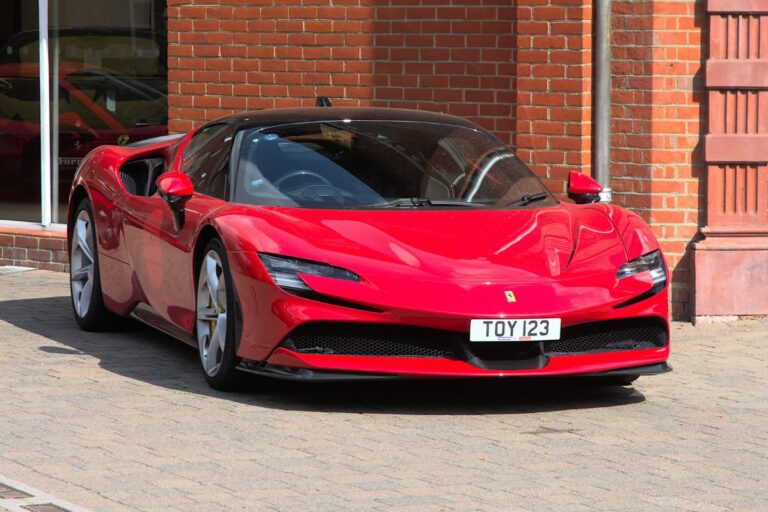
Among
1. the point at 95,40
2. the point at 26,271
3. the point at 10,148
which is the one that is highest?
the point at 95,40

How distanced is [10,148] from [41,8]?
4.04ft

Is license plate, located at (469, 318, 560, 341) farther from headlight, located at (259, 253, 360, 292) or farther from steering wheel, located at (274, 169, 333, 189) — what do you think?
steering wheel, located at (274, 169, 333, 189)

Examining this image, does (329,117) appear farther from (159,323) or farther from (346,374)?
(346,374)

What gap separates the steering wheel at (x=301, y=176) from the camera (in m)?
8.13

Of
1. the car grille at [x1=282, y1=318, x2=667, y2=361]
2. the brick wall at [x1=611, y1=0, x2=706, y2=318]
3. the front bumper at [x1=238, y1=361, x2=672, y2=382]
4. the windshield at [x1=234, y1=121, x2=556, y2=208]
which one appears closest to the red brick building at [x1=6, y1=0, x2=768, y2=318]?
the brick wall at [x1=611, y1=0, x2=706, y2=318]

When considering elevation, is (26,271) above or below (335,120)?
below

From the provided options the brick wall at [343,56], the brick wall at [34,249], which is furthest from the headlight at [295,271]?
the brick wall at [34,249]

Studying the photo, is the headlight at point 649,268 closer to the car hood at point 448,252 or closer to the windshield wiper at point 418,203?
the car hood at point 448,252

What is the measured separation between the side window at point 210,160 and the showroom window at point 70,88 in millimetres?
4406

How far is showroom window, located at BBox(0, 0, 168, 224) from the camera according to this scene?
13.4 m

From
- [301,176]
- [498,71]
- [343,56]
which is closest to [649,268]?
[301,176]

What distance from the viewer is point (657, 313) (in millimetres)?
7543

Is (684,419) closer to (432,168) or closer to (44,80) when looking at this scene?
(432,168)

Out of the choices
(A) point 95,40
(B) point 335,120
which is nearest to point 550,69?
(B) point 335,120
